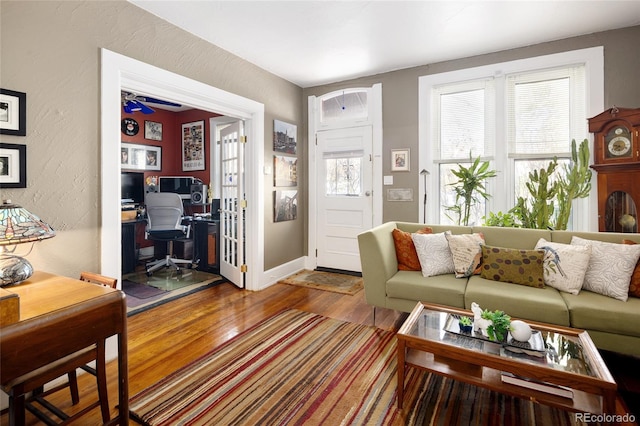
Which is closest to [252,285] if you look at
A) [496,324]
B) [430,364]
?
[430,364]

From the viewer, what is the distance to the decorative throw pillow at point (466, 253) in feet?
8.87

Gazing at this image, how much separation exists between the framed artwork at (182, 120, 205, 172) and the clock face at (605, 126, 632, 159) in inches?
221

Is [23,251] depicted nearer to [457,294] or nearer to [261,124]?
[261,124]

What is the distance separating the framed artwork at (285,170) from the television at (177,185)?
2.18 m

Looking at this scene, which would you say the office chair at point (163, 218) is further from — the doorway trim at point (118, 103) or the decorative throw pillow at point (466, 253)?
the decorative throw pillow at point (466, 253)

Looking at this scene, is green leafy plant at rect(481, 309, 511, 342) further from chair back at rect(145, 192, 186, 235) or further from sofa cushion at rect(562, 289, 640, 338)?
chair back at rect(145, 192, 186, 235)

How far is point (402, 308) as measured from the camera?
2.71m

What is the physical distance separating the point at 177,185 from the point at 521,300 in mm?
5207

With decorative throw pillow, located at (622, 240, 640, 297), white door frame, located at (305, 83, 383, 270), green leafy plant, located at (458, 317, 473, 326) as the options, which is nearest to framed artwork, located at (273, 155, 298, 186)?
white door frame, located at (305, 83, 383, 270)

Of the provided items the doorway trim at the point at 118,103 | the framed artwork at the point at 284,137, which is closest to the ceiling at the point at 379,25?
the doorway trim at the point at 118,103

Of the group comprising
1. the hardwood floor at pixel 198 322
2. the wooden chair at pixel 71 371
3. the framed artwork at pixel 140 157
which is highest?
the framed artwork at pixel 140 157

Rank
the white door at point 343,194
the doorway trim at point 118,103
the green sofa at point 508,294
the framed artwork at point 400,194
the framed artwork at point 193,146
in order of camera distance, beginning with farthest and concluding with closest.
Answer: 1. the framed artwork at point 193,146
2. the white door at point 343,194
3. the framed artwork at point 400,194
4. the doorway trim at point 118,103
5. the green sofa at point 508,294

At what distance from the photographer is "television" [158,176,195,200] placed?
5516mm

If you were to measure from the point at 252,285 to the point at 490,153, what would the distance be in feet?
10.5
